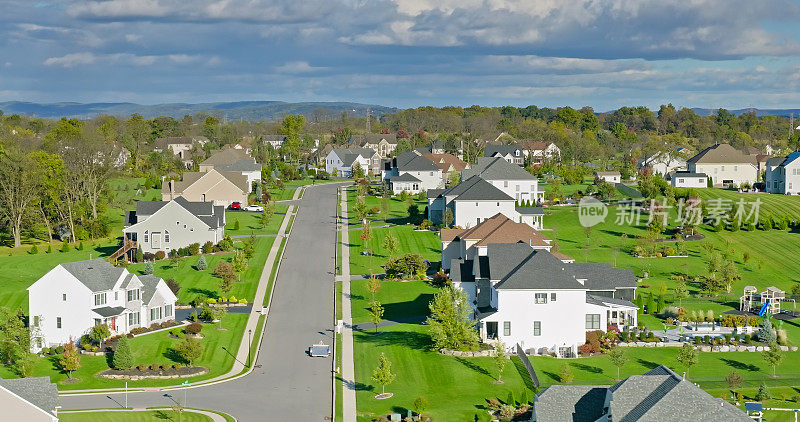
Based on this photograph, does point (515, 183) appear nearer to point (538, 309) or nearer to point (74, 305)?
point (538, 309)

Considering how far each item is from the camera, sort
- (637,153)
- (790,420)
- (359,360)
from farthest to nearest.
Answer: (637,153), (359,360), (790,420)

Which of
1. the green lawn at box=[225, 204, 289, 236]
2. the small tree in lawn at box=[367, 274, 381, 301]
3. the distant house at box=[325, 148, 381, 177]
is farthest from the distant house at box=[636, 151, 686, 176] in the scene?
the small tree in lawn at box=[367, 274, 381, 301]

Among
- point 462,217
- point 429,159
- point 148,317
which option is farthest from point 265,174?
point 148,317

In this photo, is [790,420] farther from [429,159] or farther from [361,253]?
[429,159]

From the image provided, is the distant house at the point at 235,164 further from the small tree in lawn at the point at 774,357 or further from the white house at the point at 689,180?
the small tree in lawn at the point at 774,357

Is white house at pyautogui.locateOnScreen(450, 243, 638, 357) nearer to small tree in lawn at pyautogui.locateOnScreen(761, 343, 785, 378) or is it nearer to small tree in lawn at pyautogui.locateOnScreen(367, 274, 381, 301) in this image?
small tree in lawn at pyautogui.locateOnScreen(761, 343, 785, 378)

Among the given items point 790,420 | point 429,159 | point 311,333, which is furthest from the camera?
point 429,159
